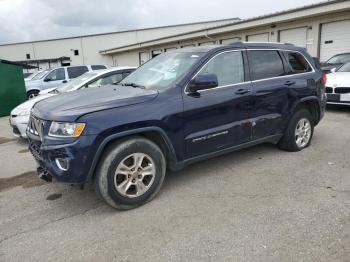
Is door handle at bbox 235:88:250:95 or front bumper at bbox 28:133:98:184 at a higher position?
door handle at bbox 235:88:250:95

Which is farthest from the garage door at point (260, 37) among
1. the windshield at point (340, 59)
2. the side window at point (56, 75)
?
the side window at point (56, 75)

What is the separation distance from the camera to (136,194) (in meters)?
3.57

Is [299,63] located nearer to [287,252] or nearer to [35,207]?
[287,252]

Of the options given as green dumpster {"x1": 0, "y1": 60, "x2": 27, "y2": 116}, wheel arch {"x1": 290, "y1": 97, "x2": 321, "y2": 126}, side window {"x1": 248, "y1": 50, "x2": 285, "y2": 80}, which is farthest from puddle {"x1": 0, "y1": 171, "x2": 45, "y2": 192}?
green dumpster {"x1": 0, "y1": 60, "x2": 27, "y2": 116}

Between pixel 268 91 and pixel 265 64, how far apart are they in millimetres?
437

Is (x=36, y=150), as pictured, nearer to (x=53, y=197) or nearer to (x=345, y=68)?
(x=53, y=197)

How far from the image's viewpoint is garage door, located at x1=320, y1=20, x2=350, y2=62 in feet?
46.0

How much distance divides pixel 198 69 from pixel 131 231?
2.08 meters

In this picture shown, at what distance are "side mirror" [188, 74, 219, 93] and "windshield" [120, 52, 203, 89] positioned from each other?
22cm

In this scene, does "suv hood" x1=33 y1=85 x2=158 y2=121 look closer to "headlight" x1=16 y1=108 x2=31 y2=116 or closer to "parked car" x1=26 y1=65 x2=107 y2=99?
"headlight" x1=16 y1=108 x2=31 y2=116

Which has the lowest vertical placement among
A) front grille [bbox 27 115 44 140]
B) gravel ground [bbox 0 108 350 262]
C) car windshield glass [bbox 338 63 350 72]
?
gravel ground [bbox 0 108 350 262]

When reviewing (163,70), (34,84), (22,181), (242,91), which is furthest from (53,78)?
(242,91)

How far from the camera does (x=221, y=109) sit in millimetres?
4047

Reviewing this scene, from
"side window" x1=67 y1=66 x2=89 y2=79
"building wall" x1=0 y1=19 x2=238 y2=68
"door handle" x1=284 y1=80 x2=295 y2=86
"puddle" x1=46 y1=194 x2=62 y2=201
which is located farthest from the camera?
"building wall" x1=0 y1=19 x2=238 y2=68
